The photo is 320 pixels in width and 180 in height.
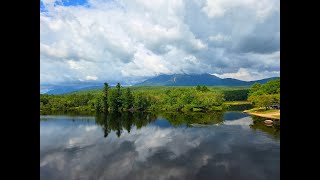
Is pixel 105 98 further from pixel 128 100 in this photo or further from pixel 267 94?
pixel 267 94

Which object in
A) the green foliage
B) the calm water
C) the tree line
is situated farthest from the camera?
the tree line

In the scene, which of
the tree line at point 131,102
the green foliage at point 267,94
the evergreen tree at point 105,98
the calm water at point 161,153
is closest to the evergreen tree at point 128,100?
the tree line at point 131,102

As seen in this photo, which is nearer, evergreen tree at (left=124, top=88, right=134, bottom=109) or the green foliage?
the green foliage

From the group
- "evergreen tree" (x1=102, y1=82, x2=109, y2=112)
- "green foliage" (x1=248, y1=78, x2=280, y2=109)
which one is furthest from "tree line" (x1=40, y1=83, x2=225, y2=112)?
"green foliage" (x1=248, y1=78, x2=280, y2=109)

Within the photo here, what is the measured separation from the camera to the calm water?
877 centimetres

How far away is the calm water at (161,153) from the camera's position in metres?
8.77

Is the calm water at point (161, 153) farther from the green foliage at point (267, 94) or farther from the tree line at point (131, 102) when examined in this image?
the tree line at point (131, 102)

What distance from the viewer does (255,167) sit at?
909 centimetres

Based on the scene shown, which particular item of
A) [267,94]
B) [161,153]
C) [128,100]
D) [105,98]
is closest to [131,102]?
[128,100]

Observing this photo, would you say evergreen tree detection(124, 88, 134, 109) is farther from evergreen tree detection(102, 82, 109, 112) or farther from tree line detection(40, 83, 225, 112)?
evergreen tree detection(102, 82, 109, 112)

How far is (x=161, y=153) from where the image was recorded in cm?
1147
